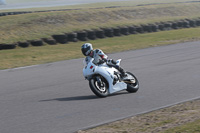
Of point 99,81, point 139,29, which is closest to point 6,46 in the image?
point 139,29

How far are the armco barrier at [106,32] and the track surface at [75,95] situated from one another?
5.13 metres

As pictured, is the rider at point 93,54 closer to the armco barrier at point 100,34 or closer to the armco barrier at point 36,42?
the armco barrier at point 36,42

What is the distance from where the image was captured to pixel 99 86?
8.52 m

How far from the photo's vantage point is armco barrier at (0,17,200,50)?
19.8 m

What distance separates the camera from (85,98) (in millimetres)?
8555

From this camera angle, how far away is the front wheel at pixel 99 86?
829cm

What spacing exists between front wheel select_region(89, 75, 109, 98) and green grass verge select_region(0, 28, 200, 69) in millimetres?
6874

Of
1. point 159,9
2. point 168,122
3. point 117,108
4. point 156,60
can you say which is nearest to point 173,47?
point 156,60

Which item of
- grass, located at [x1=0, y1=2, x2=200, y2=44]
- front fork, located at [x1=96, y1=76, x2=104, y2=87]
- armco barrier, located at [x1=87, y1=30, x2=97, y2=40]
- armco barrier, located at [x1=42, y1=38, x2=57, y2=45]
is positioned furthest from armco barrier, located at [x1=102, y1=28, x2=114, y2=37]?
front fork, located at [x1=96, y1=76, x2=104, y2=87]

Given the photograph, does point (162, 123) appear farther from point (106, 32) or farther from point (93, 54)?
point (106, 32)

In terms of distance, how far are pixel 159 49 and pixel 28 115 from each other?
37.4 ft

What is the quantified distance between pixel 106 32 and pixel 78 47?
3809 mm

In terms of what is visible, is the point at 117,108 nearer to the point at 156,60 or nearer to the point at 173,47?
the point at 156,60

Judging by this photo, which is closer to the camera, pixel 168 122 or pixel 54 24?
pixel 168 122
